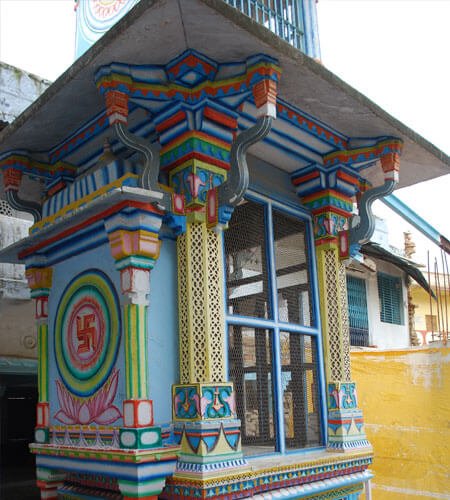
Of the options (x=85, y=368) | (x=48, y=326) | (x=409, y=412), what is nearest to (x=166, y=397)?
(x=85, y=368)

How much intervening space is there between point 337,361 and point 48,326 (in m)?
2.69

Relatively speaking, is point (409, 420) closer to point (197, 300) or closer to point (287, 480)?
point (287, 480)

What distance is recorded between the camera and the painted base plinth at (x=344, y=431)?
5527 millimetres

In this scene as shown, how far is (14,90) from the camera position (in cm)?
828

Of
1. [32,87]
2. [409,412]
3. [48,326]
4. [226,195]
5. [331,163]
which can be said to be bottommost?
[409,412]

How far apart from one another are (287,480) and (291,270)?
203cm

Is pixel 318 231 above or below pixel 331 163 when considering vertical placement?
below

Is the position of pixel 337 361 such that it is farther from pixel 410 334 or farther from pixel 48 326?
pixel 410 334

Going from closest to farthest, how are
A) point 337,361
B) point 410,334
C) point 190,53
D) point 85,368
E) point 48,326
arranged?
point 190,53 < point 85,368 < point 48,326 < point 337,361 < point 410,334

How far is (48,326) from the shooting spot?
213 inches

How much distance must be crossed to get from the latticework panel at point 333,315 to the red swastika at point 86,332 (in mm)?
2290

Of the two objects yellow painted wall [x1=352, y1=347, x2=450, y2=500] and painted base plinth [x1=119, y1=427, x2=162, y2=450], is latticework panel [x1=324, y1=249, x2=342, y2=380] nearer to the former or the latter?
painted base plinth [x1=119, y1=427, x2=162, y2=450]

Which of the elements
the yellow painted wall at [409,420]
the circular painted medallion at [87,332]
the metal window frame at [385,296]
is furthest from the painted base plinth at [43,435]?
the metal window frame at [385,296]

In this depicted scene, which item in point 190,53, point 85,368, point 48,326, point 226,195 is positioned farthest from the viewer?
point 48,326
